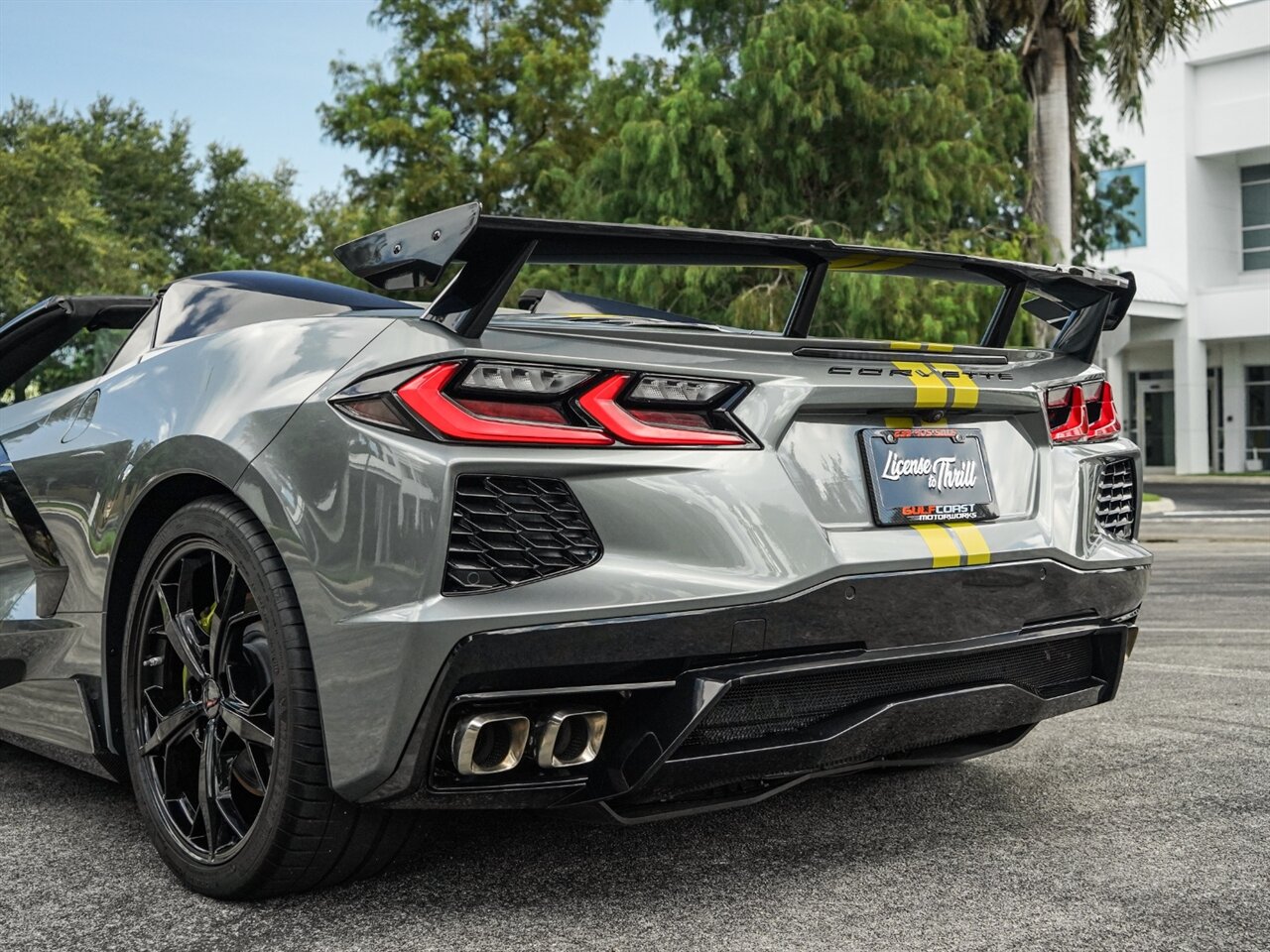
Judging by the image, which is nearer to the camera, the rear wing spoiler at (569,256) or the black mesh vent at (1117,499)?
the rear wing spoiler at (569,256)

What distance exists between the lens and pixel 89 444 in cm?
327

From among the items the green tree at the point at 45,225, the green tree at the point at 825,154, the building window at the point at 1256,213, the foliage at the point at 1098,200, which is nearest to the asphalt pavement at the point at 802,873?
the green tree at the point at 825,154

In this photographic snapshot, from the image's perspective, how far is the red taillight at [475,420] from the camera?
239 cm

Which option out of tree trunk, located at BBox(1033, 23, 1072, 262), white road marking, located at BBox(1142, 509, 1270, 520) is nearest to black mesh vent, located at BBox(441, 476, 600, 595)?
white road marking, located at BBox(1142, 509, 1270, 520)

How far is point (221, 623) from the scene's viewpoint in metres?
2.80

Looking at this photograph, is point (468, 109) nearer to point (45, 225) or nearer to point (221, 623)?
point (45, 225)

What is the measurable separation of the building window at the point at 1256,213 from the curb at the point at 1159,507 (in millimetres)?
17026

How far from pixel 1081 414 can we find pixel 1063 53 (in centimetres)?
1806

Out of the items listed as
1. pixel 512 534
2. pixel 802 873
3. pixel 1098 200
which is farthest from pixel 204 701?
pixel 1098 200

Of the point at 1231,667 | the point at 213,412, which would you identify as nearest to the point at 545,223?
the point at 213,412

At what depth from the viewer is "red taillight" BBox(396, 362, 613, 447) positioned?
7.83ft

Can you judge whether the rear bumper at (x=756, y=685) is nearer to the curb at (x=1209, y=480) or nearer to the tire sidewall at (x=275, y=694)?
the tire sidewall at (x=275, y=694)

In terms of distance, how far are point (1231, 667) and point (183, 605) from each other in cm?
425

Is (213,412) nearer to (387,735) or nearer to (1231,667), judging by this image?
Result: (387,735)
